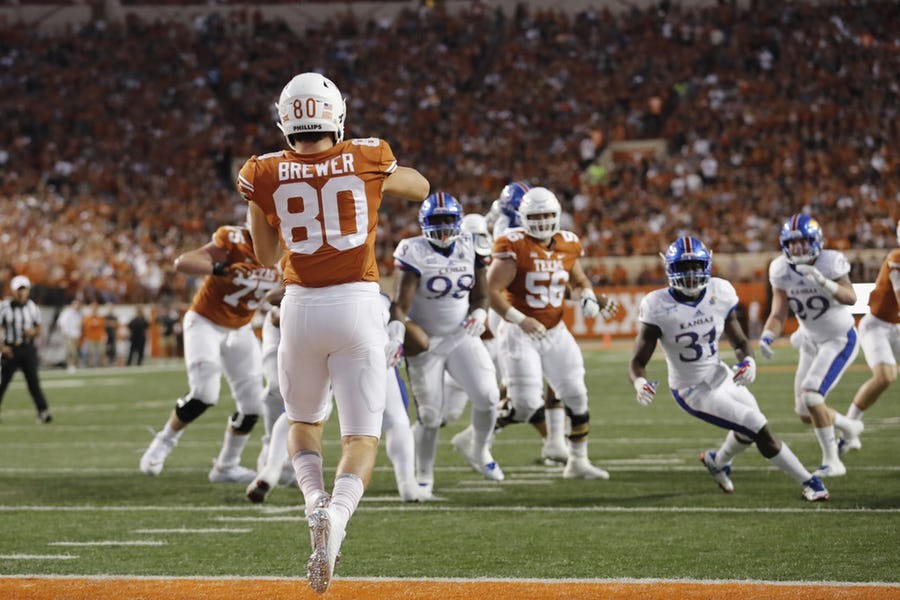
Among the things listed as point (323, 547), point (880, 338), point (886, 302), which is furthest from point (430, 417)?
point (323, 547)

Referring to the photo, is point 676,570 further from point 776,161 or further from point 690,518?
point 776,161

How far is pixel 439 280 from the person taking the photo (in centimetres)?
811

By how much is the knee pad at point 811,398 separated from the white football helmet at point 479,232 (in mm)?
2209

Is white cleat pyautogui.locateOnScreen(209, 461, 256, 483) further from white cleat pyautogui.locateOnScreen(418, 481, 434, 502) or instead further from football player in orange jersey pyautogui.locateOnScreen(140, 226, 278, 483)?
white cleat pyautogui.locateOnScreen(418, 481, 434, 502)

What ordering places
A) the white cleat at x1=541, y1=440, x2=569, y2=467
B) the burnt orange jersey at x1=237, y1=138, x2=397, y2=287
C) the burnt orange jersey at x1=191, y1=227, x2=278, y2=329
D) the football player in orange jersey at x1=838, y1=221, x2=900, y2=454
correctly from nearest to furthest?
the burnt orange jersey at x1=237, y1=138, x2=397, y2=287 < the burnt orange jersey at x1=191, y1=227, x2=278, y2=329 < the white cleat at x1=541, y1=440, x2=569, y2=467 < the football player in orange jersey at x1=838, y1=221, x2=900, y2=454

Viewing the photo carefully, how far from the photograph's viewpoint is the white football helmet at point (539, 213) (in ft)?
28.6

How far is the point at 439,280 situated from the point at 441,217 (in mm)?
414

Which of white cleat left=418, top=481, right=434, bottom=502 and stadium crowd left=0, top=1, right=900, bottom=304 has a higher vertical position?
stadium crowd left=0, top=1, right=900, bottom=304

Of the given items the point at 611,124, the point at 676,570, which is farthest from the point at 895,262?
the point at 611,124

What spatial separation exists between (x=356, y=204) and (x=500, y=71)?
89.5 feet

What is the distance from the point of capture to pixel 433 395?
8.09m

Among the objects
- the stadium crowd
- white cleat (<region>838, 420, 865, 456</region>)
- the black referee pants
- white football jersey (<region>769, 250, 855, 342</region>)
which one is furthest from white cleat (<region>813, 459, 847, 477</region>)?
the stadium crowd

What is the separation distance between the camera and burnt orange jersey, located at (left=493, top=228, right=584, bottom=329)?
29.0 ft

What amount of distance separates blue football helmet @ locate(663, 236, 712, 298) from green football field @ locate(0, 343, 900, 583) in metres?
1.19
